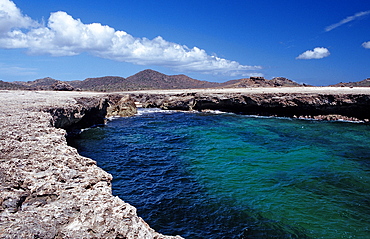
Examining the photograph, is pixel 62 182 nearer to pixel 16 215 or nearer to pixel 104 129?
pixel 16 215

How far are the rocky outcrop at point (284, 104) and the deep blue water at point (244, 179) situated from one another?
15.2 ft

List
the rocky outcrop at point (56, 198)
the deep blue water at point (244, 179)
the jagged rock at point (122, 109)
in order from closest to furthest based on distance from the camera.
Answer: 1. the rocky outcrop at point (56, 198)
2. the deep blue water at point (244, 179)
3. the jagged rock at point (122, 109)

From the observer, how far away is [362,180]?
26.1ft

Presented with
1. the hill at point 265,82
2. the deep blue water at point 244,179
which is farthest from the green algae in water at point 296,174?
the hill at point 265,82

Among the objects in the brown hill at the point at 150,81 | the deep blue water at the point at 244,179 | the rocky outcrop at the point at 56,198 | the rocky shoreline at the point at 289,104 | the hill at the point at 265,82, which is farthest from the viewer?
the brown hill at the point at 150,81

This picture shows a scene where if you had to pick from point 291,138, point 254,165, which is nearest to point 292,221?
point 254,165

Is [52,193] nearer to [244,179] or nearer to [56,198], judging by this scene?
[56,198]

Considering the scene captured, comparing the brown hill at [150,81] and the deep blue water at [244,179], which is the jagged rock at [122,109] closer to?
the deep blue water at [244,179]

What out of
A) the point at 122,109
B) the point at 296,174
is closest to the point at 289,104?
the point at 296,174

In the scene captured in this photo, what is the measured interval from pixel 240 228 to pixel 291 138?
9950mm

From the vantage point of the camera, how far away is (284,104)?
854 inches

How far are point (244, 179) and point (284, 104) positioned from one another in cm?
1562

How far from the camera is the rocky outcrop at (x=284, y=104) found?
19.4 meters

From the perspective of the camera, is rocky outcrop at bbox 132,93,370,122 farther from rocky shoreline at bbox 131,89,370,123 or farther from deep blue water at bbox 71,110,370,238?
deep blue water at bbox 71,110,370,238
